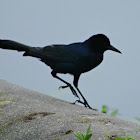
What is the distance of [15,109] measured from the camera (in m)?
4.75

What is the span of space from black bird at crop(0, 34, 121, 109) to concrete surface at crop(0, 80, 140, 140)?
1.87 ft

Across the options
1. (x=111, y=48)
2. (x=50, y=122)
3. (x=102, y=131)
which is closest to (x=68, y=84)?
(x=111, y=48)

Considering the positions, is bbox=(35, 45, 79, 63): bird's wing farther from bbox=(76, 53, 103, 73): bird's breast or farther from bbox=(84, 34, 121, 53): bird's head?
bbox=(84, 34, 121, 53): bird's head

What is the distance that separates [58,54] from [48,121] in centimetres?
180

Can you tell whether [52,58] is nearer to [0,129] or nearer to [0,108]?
[0,108]

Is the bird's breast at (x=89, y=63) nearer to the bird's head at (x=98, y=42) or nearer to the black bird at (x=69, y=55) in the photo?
the black bird at (x=69, y=55)

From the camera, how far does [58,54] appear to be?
573cm

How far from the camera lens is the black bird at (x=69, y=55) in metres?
5.65

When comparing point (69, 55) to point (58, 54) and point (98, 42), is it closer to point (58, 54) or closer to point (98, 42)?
point (58, 54)

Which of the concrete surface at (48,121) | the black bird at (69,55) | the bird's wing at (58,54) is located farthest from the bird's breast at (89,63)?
the concrete surface at (48,121)

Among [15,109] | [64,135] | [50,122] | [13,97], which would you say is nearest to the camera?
[64,135]

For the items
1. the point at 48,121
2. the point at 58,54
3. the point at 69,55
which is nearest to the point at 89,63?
the point at 69,55

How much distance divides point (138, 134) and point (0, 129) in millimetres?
1627

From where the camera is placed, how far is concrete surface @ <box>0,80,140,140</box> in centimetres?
377
